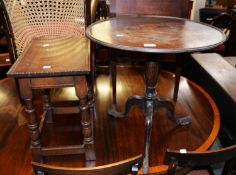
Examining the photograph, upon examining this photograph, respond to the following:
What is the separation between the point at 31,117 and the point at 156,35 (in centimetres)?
69

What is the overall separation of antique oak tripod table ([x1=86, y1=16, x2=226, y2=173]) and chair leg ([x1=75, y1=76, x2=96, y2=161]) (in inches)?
7.7

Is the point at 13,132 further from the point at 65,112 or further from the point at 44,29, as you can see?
the point at 44,29

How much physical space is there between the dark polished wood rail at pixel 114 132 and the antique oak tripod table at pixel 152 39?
0.35 feet

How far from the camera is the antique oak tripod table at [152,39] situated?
98cm

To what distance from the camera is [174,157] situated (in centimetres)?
72

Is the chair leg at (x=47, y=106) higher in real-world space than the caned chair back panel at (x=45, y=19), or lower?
lower

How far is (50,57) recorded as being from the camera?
1.15 metres

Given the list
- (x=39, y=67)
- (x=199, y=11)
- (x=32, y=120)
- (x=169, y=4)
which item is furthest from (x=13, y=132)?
(x=199, y=11)

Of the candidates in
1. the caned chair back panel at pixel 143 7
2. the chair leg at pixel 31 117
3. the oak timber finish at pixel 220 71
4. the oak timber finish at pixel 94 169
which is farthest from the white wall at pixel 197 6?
the oak timber finish at pixel 94 169

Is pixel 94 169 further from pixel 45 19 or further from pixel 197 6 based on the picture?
pixel 197 6

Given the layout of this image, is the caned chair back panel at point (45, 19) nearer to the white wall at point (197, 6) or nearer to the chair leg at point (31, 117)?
the chair leg at point (31, 117)

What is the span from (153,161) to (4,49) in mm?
2444

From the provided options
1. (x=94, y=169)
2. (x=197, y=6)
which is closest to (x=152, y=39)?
(x=94, y=169)

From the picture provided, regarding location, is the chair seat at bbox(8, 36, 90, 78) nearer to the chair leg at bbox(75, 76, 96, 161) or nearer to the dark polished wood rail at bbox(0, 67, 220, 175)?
the chair leg at bbox(75, 76, 96, 161)
